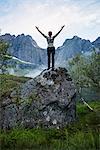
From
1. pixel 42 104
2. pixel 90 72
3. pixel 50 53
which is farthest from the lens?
pixel 90 72

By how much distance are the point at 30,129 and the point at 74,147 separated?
17127 millimetres

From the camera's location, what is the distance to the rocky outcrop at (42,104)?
40.2 metres

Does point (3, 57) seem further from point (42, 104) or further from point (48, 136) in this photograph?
point (48, 136)

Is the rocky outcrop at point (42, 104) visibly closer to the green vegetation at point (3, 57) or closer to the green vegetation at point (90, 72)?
the green vegetation at point (3, 57)

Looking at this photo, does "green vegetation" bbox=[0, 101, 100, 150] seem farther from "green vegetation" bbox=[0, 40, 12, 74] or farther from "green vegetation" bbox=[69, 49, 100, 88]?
"green vegetation" bbox=[69, 49, 100, 88]

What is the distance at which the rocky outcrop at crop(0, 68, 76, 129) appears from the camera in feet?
132

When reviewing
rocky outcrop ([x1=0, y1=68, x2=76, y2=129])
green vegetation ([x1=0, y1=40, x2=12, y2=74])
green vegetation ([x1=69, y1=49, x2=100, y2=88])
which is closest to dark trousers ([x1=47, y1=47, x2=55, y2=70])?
rocky outcrop ([x1=0, y1=68, x2=76, y2=129])

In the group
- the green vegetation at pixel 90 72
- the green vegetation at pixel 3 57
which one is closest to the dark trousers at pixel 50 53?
the green vegetation at pixel 3 57

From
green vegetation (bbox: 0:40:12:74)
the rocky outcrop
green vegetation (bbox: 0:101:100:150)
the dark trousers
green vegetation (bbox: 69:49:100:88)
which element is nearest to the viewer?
green vegetation (bbox: 0:101:100:150)

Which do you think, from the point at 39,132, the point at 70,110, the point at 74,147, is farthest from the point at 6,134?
the point at 74,147

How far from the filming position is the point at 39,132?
37.8 meters

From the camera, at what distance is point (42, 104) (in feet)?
133

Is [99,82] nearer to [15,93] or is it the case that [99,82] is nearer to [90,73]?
[90,73]

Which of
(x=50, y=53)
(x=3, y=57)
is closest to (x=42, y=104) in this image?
(x=50, y=53)
